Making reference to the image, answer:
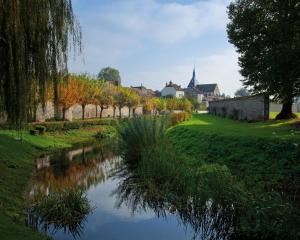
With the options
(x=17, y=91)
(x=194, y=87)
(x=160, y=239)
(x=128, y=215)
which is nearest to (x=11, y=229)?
(x=17, y=91)

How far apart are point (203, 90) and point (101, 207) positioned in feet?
536

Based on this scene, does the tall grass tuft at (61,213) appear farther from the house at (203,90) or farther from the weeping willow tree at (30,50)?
the house at (203,90)

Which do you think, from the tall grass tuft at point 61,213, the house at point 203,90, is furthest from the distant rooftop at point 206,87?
the tall grass tuft at point 61,213

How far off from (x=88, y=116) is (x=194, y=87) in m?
116

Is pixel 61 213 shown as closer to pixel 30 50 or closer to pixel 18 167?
pixel 30 50

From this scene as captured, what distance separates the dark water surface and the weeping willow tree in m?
3.93

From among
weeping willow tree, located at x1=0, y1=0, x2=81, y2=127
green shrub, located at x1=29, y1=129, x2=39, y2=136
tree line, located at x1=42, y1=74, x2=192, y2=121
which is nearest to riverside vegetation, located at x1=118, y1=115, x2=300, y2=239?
weeping willow tree, located at x1=0, y1=0, x2=81, y2=127

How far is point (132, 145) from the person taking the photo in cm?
2158

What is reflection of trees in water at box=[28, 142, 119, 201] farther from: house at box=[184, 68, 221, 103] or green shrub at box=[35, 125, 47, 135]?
house at box=[184, 68, 221, 103]

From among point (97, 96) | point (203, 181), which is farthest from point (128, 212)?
point (97, 96)

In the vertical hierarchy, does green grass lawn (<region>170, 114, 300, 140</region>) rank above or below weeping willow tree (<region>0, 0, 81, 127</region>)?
below

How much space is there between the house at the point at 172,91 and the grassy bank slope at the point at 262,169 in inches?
4815

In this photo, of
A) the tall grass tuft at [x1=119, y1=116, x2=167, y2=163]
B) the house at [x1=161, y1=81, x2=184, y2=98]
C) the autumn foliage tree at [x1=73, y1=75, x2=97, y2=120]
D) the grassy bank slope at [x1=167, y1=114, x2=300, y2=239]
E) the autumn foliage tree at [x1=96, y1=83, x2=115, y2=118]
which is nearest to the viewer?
the grassy bank slope at [x1=167, y1=114, x2=300, y2=239]

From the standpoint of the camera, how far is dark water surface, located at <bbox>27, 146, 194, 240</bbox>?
11750 millimetres
